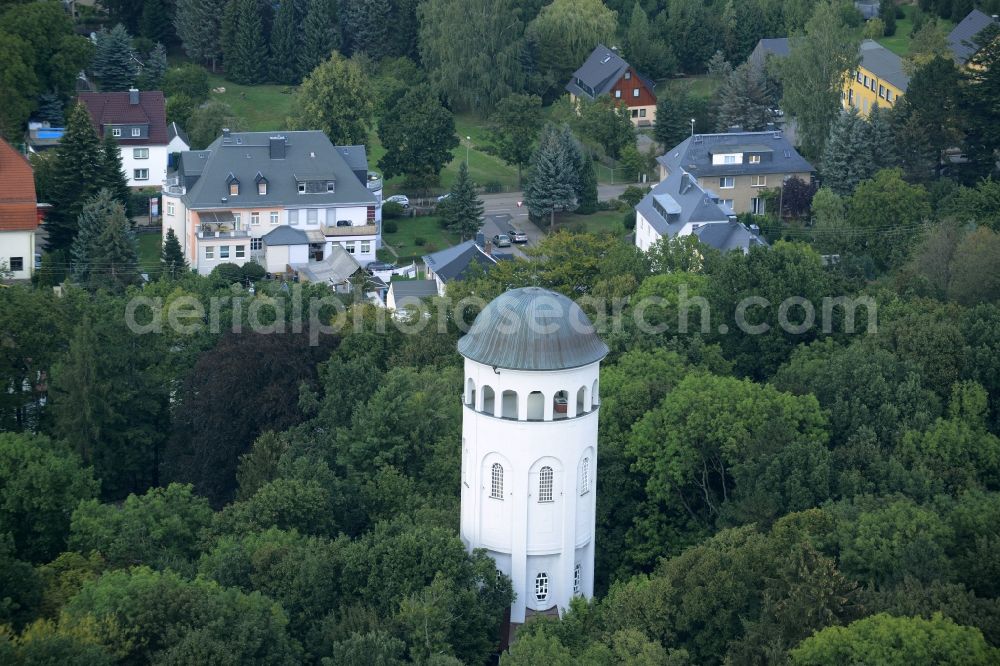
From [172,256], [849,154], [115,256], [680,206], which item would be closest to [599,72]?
[849,154]

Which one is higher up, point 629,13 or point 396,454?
point 629,13

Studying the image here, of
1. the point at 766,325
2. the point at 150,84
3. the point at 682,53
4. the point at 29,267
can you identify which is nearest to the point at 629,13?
the point at 682,53

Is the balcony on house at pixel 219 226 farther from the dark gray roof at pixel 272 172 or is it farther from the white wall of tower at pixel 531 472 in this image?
the white wall of tower at pixel 531 472

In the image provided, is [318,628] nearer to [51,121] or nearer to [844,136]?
[844,136]

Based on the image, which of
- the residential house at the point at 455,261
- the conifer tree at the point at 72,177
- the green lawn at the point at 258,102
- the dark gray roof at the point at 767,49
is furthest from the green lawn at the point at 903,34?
the conifer tree at the point at 72,177

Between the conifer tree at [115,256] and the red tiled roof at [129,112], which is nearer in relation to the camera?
the conifer tree at [115,256]

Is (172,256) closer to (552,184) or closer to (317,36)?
(552,184)
